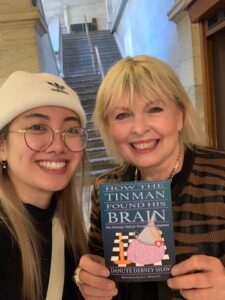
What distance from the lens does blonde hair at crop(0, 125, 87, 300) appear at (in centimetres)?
145

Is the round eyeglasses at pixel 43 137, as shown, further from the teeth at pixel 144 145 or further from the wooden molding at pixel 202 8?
the wooden molding at pixel 202 8

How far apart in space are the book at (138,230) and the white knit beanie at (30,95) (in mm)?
423

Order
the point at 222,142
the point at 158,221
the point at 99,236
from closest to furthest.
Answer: the point at 158,221 < the point at 99,236 < the point at 222,142

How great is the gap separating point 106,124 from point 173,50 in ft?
20.7

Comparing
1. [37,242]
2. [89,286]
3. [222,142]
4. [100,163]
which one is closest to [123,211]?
→ [89,286]

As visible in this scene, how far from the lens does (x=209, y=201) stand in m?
1.55

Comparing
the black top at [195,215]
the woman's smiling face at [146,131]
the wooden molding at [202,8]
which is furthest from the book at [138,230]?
the wooden molding at [202,8]

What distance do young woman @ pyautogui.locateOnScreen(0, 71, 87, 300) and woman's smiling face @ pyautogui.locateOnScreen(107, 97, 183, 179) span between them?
16cm

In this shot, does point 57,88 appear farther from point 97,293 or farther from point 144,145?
point 97,293

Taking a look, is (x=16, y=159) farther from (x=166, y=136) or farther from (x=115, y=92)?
(x=166, y=136)

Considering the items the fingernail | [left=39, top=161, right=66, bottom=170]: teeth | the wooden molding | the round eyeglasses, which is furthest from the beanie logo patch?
the wooden molding

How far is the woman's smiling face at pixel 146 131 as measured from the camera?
1.62m

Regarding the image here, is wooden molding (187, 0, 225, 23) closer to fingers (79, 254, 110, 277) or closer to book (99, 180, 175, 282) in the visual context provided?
book (99, 180, 175, 282)

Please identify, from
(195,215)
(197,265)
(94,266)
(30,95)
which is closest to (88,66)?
(30,95)
